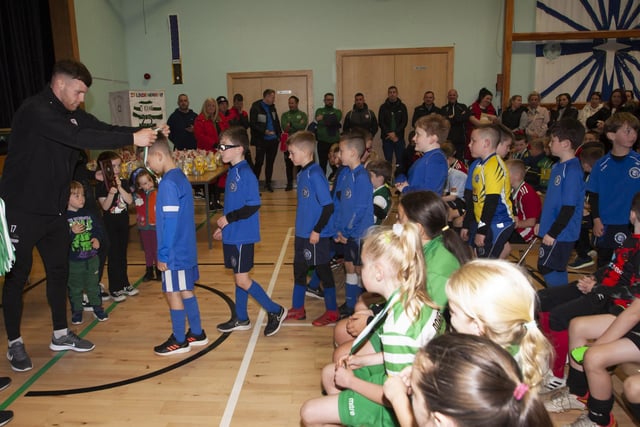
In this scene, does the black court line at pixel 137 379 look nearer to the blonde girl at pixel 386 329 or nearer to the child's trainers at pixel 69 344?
the child's trainers at pixel 69 344

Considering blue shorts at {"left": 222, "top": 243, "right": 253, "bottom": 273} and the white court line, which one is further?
blue shorts at {"left": 222, "top": 243, "right": 253, "bottom": 273}

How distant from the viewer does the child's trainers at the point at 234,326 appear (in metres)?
3.80

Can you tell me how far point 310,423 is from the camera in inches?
82.5

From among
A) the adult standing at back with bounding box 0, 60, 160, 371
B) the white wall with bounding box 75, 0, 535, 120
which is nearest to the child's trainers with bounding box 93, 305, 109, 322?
the adult standing at back with bounding box 0, 60, 160, 371

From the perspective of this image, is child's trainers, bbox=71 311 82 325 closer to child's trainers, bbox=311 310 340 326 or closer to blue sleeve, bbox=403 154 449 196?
child's trainers, bbox=311 310 340 326

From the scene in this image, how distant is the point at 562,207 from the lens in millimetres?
3363

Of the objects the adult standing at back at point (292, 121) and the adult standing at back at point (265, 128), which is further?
the adult standing at back at point (292, 121)

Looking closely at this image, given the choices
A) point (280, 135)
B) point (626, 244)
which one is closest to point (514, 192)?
point (626, 244)

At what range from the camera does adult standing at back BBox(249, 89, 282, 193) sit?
10.0 meters

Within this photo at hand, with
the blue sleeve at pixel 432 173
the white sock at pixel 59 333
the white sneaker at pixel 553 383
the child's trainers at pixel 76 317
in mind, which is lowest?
the white sneaker at pixel 553 383

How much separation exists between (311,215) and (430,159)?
1050 mm

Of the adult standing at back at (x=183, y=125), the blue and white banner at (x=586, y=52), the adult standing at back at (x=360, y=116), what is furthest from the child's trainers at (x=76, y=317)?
the blue and white banner at (x=586, y=52)

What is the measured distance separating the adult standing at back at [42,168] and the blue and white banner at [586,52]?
32.4 ft

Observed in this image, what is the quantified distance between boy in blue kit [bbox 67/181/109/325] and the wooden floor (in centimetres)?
17
